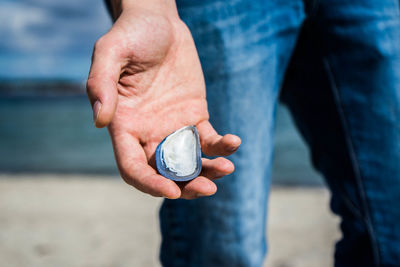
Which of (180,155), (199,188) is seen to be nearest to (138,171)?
(199,188)

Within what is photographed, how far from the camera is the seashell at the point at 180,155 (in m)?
1.04

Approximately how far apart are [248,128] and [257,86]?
6.6 inches

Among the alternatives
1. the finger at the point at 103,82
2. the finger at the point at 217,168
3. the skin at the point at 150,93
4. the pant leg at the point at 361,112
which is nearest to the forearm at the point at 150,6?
the skin at the point at 150,93

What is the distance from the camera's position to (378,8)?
1.30 metres

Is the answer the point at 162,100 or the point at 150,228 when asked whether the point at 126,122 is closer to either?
the point at 162,100

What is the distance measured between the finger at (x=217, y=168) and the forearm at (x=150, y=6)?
513mm

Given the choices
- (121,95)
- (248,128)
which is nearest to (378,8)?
(248,128)

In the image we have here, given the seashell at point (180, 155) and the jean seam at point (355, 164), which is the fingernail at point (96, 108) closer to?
the seashell at point (180, 155)

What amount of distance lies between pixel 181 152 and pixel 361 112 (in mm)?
778

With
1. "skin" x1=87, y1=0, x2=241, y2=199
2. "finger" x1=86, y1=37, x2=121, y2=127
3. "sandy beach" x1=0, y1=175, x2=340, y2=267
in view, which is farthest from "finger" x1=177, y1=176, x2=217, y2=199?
"sandy beach" x1=0, y1=175, x2=340, y2=267

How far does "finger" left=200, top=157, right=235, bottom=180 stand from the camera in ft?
3.04

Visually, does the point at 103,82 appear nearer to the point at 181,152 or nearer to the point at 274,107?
the point at 181,152

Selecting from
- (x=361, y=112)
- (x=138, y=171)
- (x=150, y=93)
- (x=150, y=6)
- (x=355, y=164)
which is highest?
(x=150, y=6)

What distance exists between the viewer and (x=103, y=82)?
838 millimetres
